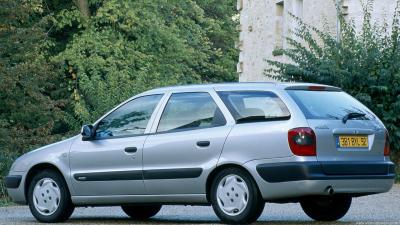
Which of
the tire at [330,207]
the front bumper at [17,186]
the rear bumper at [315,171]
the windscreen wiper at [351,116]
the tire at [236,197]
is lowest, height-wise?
the tire at [330,207]

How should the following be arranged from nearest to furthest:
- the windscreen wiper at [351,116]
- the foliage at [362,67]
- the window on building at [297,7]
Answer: the windscreen wiper at [351,116] < the foliage at [362,67] < the window on building at [297,7]

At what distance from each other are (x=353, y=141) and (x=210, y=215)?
3.11 metres

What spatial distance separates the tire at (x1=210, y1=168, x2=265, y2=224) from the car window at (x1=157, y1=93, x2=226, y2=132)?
2.14ft

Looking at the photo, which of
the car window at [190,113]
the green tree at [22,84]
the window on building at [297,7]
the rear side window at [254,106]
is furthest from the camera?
the window on building at [297,7]

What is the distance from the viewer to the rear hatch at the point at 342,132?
12109 millimetres

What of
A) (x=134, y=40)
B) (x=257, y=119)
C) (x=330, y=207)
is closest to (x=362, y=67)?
(x=330, y=207)

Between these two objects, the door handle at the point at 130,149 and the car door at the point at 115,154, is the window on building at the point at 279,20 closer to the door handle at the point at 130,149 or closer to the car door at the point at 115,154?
the car door at the point at 115,154

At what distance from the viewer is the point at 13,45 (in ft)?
81.3

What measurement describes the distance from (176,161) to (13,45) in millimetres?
12591

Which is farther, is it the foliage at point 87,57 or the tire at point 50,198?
the foliage at point 87,57

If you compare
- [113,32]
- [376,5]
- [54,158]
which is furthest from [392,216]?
[113,32]

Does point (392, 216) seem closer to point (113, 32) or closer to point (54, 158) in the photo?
point (54, 158)

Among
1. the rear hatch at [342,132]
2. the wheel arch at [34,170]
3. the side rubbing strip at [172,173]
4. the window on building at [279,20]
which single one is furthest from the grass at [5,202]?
the window on building at [279,20]

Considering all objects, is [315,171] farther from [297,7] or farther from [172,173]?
[297,7]
